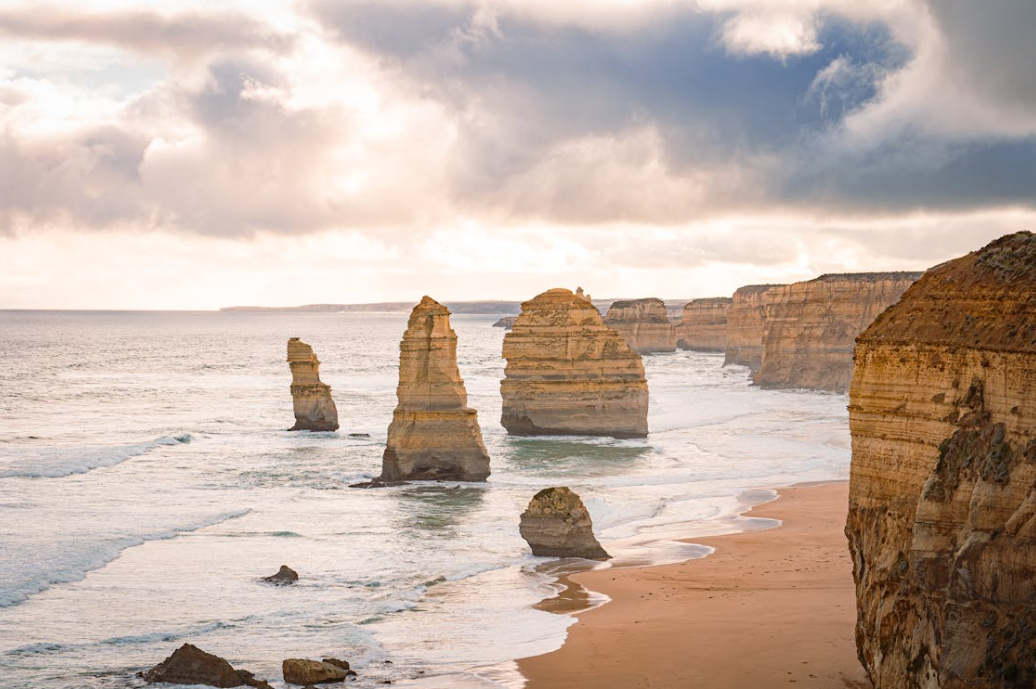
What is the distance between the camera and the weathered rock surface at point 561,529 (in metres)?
27.8

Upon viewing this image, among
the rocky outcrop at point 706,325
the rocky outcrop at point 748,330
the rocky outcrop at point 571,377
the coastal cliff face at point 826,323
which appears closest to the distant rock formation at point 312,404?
the rocky outcrop at point 571,377

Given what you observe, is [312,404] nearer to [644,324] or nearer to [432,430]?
[432,430]

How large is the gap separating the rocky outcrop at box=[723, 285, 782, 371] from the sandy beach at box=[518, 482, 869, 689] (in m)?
92.6

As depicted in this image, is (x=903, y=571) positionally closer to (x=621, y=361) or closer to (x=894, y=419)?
(x=894, y=419)

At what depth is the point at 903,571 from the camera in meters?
13.8

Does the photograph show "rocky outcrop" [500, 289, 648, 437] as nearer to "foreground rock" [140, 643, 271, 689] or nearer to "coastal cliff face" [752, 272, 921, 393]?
"coastal cliff face" [752, 272, 921, 393]

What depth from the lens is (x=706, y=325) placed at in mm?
171875

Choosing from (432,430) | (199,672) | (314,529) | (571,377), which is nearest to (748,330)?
(571,377)

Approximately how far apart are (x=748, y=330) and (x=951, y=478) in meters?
114

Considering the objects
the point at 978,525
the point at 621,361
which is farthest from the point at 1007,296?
the point at 621,361

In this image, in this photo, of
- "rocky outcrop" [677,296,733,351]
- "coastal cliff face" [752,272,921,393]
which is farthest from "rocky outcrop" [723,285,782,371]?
"rocky outcrop" [677,296,733,351]

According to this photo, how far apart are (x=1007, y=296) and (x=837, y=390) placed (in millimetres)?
73703

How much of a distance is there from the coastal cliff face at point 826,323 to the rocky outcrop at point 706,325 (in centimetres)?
8033

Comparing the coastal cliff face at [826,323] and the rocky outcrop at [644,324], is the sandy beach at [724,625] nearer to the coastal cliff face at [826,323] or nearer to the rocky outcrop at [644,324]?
the coastal cliff face at [826,323]
